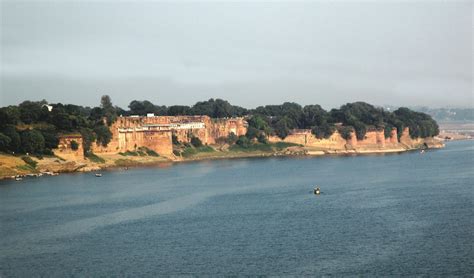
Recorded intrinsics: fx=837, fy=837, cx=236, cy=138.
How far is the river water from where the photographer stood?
97.7 ft

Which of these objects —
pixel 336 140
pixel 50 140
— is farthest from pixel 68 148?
pixel 336 140

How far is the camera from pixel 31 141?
6650 cm

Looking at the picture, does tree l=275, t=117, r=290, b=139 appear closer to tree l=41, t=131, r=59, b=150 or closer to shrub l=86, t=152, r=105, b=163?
shrub l=86, t=152, r=105, b=163

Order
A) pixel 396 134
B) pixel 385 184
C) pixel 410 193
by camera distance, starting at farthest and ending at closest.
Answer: pixel 396 134 < pixel 385 184 < pixel 410 193

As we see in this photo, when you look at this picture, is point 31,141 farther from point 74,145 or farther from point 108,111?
point 108,111

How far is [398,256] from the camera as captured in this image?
30188mm

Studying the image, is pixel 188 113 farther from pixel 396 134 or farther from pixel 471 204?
pixel 471 204

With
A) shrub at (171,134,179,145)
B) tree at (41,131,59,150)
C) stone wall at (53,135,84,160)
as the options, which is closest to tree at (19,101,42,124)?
tree at (41,131,59,150)

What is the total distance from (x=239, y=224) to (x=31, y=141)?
32.5 meters

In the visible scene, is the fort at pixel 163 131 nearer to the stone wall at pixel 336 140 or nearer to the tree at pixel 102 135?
the tree at pixel 102 135

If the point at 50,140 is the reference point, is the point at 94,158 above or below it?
below

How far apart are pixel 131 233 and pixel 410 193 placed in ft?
65.1

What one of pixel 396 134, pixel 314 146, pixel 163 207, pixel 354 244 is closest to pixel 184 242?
pixel 354 244

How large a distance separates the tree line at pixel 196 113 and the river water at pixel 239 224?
7.10m
